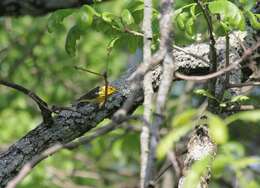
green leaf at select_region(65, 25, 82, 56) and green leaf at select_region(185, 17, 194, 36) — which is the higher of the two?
green leaf at select_region(185, 17, 194, 36)

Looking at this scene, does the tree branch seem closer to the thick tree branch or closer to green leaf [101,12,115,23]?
the thick tree branch

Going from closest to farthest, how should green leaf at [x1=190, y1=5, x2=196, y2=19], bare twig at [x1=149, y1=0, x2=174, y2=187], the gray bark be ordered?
bare twig at [x1=149, y1=0, x2=174, y2=187]
green leaf at [x1=190, y1=5, x2=196, y2=19]
the gray bark

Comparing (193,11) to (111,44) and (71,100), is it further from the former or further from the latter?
(71,100)

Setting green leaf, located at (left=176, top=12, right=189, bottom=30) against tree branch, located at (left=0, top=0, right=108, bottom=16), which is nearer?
green leaf, located at (left=176, top=12, right=189, bottom=30)

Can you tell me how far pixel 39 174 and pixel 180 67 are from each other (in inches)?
130

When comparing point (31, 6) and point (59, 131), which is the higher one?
point (31, 6)

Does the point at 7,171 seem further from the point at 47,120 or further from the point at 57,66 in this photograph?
the point at 57,66

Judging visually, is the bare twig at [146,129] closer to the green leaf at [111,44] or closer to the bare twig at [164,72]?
the bare twig at [164,72]

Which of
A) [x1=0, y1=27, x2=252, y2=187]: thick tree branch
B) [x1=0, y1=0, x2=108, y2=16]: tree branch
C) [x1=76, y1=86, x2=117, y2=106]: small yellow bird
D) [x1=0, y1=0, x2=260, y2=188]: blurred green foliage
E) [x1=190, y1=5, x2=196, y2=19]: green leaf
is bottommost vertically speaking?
[x1=0, y1=0, x2=260, y2=188]: blurred green foliage

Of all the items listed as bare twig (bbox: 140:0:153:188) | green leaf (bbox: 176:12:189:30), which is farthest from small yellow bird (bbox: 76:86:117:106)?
bare twig (bbox: 140:0:153:188)

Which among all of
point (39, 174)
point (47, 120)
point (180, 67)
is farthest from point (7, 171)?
point (39, 174)

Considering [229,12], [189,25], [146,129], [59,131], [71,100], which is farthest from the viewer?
[71,100]

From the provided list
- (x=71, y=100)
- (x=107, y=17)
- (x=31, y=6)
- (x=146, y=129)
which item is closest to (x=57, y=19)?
(x=107, y=17)

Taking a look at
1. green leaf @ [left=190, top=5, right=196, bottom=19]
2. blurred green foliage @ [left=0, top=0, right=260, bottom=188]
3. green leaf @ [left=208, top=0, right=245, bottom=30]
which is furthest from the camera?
blurred green foliage @ [left=0, top=0, right=260, bottom=188]
